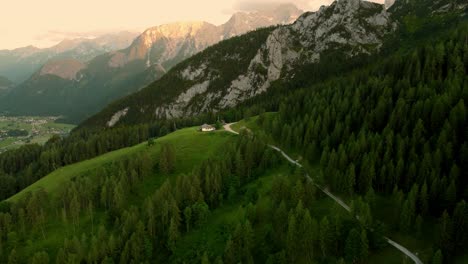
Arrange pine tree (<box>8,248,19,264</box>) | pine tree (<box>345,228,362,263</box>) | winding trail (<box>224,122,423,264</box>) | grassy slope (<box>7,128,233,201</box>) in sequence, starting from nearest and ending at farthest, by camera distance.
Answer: winding trail (<box>224,122,423,264</box>) → pine tree (<box>345,228,362,263</box>) → pine tree (<box>8,248,19,264</box>) → grassy slope (<box>7,128,233,201</box>)

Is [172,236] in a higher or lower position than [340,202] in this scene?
lower

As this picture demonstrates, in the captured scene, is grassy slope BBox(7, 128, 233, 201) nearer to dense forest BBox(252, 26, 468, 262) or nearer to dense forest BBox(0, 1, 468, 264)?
dense forest BBox(0, 1, 468, 264)

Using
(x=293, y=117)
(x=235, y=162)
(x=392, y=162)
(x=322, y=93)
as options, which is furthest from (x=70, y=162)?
(x=392, y=162)

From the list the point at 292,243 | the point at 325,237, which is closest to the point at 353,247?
the point at 325,237

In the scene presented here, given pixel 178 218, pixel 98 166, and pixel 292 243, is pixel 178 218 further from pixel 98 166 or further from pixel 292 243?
pixel 98 166

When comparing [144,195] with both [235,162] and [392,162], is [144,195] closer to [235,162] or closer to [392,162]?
[235,162]

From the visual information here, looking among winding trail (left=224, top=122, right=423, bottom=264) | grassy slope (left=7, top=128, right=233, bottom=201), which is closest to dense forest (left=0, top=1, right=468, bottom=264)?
winding trail (left=224, top=122, right=423, bottom=264)

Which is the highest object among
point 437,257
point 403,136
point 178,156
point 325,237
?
point 403,136

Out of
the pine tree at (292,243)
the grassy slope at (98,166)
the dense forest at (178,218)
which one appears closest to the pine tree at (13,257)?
the dense forest at (178,218)

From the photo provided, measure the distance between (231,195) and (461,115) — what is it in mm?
72809

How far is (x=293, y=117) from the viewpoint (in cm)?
16525

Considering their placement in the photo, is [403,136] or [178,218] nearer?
[178,218]

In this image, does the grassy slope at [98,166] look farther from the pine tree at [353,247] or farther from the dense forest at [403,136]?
the pine tree at [353,247]

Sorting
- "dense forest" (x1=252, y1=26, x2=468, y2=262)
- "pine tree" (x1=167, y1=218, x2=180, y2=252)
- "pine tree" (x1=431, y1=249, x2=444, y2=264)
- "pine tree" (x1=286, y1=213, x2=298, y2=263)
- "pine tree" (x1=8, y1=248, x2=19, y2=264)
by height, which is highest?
"dense forest" (x1=252, y1=26, x2=468, y2=262)
